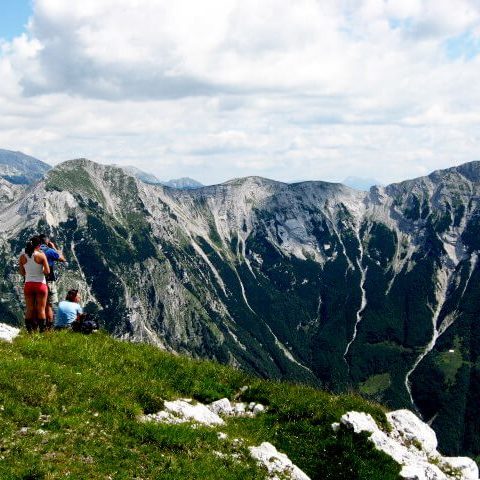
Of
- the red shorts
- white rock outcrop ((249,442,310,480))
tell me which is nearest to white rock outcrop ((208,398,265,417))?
white rock outcrop ((249,442,310,480))

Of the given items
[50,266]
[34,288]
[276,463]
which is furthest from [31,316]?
[276,463]

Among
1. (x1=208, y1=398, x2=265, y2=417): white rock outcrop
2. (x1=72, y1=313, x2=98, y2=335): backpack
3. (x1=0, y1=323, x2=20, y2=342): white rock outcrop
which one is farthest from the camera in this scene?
(x1=72, y1=313, x2=98, y2=335): backpack

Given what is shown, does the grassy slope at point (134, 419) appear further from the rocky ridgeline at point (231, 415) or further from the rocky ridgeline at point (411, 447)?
the rocky ridgeline at point (411, 447)

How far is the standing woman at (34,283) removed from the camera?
26.4m

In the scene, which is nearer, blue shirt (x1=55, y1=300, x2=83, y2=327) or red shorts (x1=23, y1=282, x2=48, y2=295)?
red shorts (x1=23, y1=282, x2=48, y2=295)

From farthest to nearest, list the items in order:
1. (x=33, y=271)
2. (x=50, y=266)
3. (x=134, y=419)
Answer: (x=50, y=266) < (x=33, y=271) < (x=134, y=419)

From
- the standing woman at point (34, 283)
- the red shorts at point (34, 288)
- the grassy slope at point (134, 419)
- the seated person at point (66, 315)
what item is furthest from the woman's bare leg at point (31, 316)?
the grassy slope at point (134, 419)

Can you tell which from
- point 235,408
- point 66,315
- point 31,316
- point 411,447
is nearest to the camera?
point 411,447

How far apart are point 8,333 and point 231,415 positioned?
11.7m

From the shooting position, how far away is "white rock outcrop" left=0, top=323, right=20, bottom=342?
81.1 ft

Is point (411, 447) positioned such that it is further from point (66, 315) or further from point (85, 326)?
point (66, 315)

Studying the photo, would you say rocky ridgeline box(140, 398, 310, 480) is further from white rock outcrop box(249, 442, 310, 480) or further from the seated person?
the seated person

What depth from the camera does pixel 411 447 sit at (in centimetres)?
2278

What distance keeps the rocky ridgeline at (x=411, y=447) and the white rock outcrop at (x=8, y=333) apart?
1558 cm
